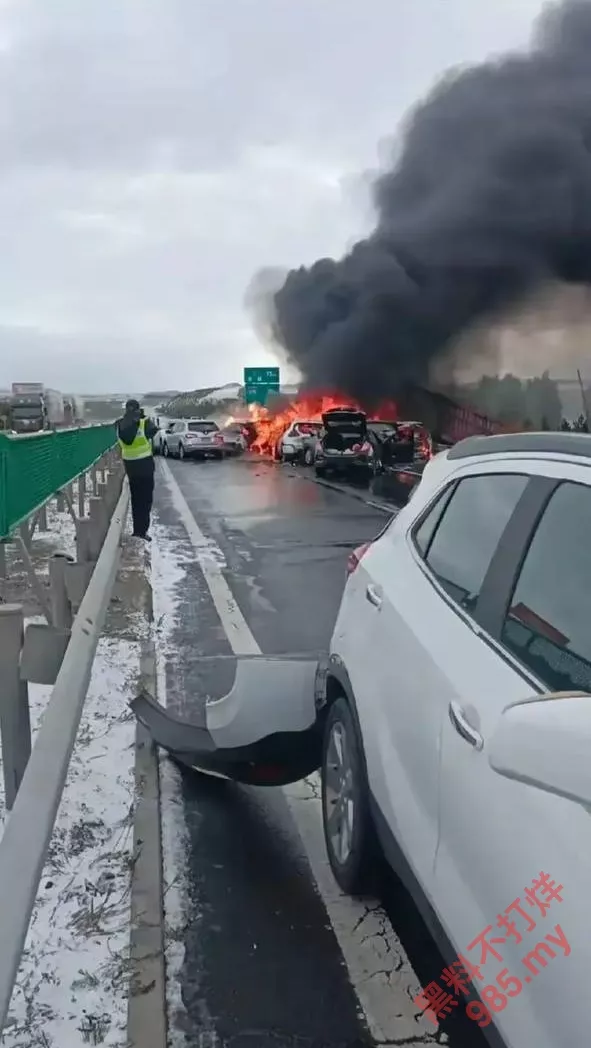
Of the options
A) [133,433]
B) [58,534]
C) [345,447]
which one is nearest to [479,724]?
[133,433]

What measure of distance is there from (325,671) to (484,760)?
1.82 m

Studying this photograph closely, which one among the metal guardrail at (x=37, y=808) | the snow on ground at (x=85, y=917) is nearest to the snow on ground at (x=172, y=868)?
the snow on ground at (x=85, y=917)

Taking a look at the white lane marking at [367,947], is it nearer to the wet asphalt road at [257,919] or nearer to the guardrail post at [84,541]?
the wet asphalt road at [257,919]

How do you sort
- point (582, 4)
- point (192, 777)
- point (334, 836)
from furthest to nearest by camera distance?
point (582, 4)
point (192, 777)
point (334, 836)

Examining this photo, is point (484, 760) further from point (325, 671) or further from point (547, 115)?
point (547, 115)

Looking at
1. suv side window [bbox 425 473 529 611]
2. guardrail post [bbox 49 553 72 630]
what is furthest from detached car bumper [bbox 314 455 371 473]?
suv side window [bbox 425 473 529 611]

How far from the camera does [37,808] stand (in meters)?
2.27

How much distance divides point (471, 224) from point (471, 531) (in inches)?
1186

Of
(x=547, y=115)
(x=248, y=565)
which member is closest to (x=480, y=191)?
(x=547, y=115)

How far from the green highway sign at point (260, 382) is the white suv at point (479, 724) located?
44.5m

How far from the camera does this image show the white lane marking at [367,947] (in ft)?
8.75

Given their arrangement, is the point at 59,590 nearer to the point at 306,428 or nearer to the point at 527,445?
the point at 527,445

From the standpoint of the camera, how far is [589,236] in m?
29.8

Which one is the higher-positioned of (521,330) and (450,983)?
(521,330)
